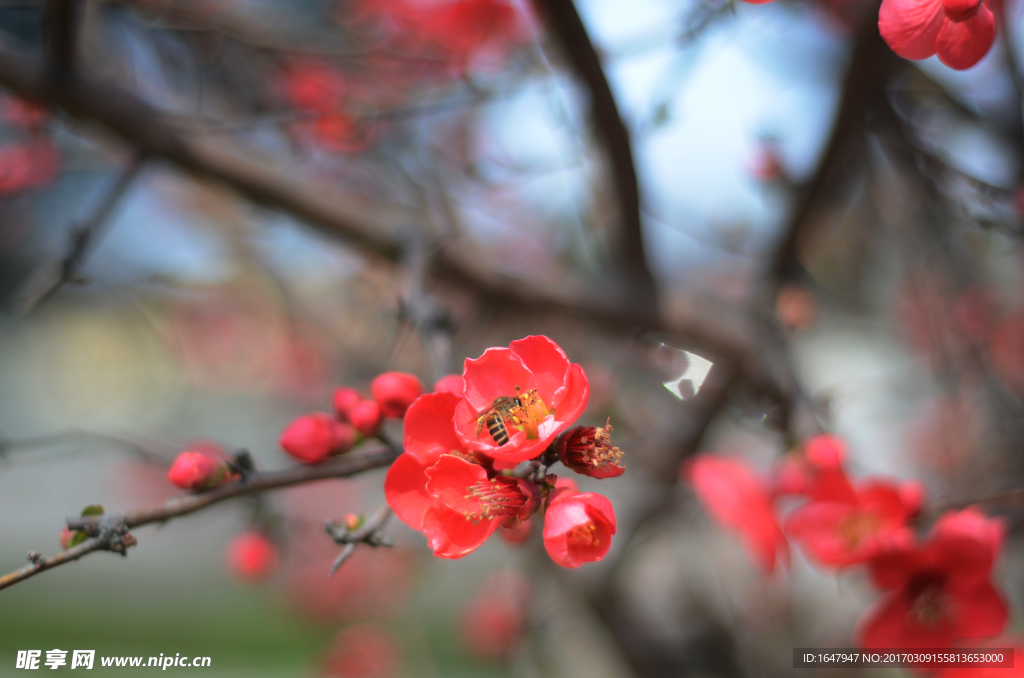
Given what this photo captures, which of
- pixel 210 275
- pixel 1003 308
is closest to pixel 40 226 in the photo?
pixel 210 275

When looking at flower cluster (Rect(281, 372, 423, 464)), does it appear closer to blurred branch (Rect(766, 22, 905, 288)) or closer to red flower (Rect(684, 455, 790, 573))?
red flower (Rect(684, 455, 790, 573))

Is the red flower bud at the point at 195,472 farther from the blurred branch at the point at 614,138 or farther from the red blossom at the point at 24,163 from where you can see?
the red blossom at the point at 24,163

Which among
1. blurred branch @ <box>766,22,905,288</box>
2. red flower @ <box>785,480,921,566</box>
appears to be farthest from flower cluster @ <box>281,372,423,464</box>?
blurred branch @ <box>766,22,905,288</box>

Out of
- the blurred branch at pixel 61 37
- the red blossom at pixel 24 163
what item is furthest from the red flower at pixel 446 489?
the red blossom at pixel 24 163

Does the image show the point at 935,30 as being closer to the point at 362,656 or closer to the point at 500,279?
the point at 500,279

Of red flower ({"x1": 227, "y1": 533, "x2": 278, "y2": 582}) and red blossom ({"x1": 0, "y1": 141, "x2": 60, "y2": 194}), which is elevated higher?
red blossom ({"x1": 0, "y1": 141, "x2": 60, "y2": 194})

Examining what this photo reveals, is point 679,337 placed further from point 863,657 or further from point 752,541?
point 863,657
